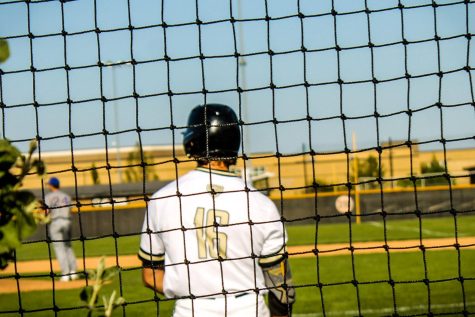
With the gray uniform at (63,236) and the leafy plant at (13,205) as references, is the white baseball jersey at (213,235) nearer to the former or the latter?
the leafy plant at (13,205)

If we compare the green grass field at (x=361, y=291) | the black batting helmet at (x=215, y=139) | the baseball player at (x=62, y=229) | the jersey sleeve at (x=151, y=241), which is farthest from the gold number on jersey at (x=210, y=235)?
the baseball player at (x=62, y=229)

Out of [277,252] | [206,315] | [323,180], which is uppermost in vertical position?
[277,252]

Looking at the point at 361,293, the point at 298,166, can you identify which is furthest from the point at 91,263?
the point at 298,166

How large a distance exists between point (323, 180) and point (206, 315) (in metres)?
39.5

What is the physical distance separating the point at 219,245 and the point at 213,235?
59mm

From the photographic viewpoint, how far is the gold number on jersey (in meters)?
3.42

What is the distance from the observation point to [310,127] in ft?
11.7

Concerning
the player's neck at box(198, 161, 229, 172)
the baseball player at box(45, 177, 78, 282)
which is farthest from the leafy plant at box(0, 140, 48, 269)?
the baseball player at box(45, 177, 78, 282)

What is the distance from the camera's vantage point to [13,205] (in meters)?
1.54

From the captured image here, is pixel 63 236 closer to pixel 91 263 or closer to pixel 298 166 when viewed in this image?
pixel 91 263

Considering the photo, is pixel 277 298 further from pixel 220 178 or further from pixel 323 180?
pixel 323 180

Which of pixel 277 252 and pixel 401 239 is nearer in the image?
pixel 277 252

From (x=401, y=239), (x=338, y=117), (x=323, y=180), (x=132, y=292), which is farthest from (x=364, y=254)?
(x=323, y=180)

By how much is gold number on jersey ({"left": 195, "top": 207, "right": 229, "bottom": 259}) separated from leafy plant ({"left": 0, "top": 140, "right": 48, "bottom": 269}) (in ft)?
6.15
